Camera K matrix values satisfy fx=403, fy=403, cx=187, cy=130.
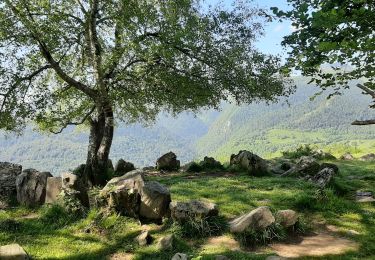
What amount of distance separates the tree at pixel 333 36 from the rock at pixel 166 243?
7.16 meters

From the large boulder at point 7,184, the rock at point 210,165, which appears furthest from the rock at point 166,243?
the rock at point 210,165

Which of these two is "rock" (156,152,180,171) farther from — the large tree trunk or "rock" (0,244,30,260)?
"rock" (0,244,30,260)

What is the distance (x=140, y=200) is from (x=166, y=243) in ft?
11.0

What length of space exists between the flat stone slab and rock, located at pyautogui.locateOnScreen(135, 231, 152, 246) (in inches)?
176

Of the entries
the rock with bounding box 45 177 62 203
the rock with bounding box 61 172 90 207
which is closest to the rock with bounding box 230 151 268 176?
the rock with bounding box 61 172 90 207

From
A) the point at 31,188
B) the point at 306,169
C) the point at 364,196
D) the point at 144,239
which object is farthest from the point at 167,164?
the point at 144,239

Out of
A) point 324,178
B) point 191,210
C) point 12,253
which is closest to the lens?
point 12,253

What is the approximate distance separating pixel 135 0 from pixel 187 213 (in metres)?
12.3

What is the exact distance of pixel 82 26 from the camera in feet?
79.4

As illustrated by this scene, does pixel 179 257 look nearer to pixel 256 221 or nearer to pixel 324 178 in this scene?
pixel 256 221

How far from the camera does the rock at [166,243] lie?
14.0m

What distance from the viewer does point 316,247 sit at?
14.0 meters

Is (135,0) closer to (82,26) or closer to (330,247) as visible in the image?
(82,26)

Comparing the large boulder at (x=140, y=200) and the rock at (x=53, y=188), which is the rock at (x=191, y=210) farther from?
the rock at (x=53, y=188)
